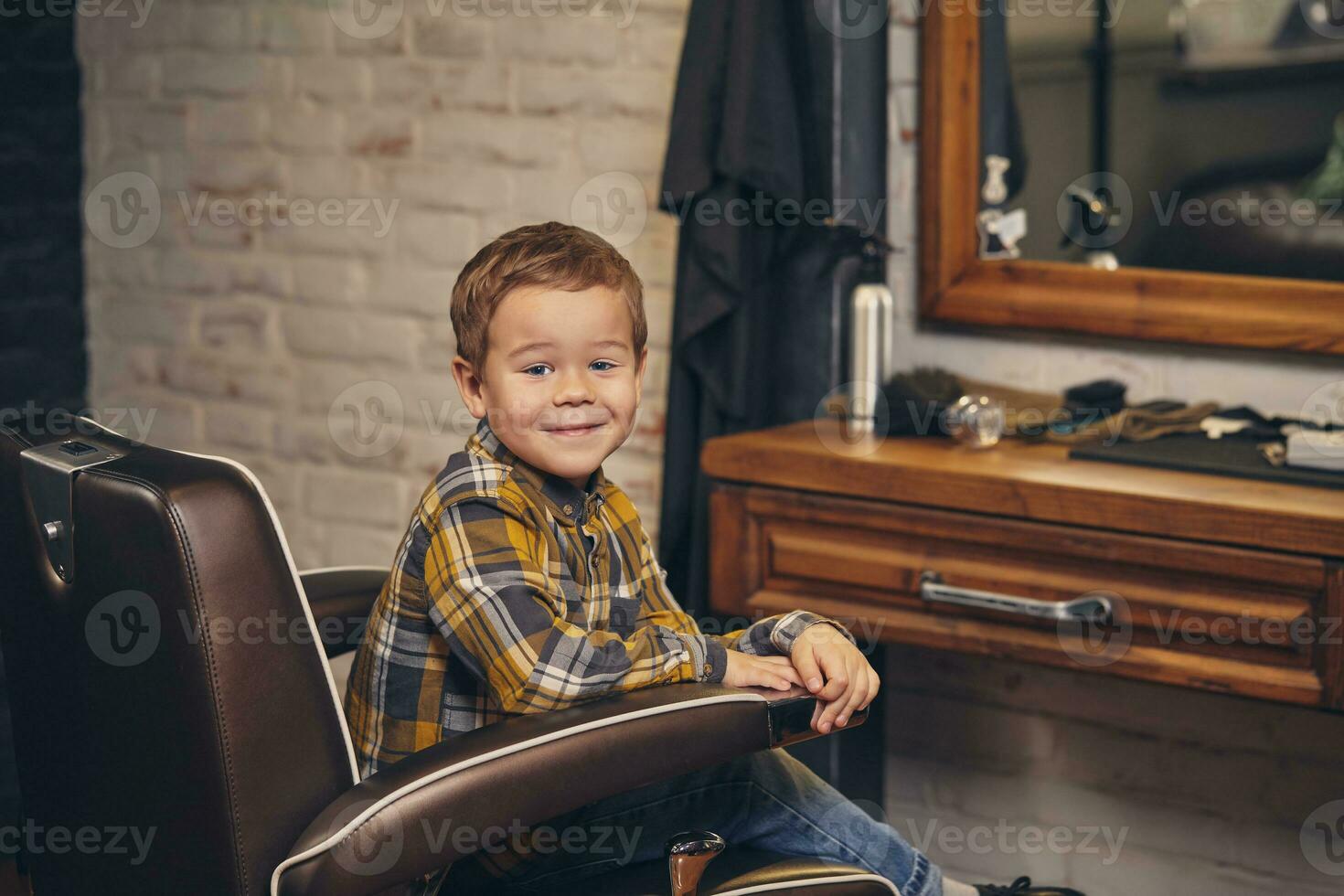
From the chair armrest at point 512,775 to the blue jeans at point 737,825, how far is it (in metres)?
0.16

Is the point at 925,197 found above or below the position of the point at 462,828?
above

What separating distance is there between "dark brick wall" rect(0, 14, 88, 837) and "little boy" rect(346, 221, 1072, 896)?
1.73 m

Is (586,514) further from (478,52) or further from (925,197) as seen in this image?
(478,52)

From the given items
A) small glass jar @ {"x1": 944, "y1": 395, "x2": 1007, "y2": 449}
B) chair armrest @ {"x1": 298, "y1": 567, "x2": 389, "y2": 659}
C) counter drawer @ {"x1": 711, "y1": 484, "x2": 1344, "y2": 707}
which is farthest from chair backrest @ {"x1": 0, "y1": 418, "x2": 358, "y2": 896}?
small glass jar @ {"x1": 944, "y1": 395, "x2": 1007, "y2": 449}

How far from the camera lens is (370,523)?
2701mm

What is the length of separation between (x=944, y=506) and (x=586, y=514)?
499 millimetres

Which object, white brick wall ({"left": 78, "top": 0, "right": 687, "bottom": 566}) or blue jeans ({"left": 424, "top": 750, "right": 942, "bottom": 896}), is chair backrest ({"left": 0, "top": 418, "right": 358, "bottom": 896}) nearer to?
blue jeans ({"left": 424, "top": 750, "right": 942, "bottom": 896})

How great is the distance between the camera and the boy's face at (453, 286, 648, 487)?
1.33 meters

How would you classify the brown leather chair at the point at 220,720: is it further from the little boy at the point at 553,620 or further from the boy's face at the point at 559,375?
the boy's face at the point at 559,375

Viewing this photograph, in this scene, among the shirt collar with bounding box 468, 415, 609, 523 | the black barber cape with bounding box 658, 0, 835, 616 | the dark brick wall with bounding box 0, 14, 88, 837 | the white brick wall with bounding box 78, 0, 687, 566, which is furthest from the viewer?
the dark brick wall with bounding box 0, 14, 88, 837

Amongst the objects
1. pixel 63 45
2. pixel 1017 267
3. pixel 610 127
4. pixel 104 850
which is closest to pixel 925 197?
pixel 1017 267

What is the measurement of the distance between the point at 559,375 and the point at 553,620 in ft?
0.75

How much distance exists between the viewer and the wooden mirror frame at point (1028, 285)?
1.89 meters

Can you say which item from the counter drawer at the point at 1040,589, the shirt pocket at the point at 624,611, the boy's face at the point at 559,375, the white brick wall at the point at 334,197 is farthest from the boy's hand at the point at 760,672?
the white brick wall at the point at 334,197
